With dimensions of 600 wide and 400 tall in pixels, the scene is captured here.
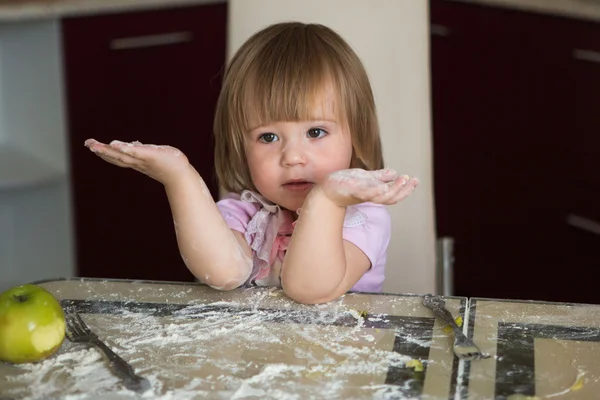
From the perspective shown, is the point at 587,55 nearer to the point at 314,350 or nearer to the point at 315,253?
the point at 315,253

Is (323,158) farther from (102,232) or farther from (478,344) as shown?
(102,232)

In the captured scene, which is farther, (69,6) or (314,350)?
(69,6)

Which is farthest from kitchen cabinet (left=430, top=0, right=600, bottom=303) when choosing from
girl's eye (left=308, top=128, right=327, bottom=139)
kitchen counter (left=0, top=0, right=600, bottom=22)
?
girl's eye (left=308, top=128, right=327, bottom=139)

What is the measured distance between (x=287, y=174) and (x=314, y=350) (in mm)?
406

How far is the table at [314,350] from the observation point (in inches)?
37.7

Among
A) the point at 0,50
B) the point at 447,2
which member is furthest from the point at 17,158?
the point at 447,2

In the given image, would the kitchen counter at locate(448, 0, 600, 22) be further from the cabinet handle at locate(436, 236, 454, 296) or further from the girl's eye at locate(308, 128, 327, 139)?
the girl's eye at locate(308, 128, 327, 139)

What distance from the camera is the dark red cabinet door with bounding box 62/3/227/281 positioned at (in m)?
2.82

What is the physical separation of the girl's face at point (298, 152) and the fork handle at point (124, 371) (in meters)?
0.43

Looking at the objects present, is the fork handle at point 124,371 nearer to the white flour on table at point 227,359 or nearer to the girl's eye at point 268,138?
the white flour on table at point 227,359

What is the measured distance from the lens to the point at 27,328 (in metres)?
1.03

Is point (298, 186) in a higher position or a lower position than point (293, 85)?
lower

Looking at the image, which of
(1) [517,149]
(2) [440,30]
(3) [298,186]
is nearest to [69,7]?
(2) [440,30]

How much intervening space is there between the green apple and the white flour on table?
0.7 inches
